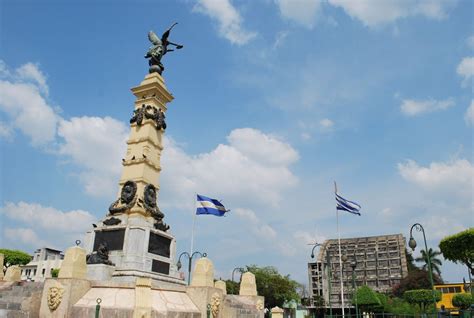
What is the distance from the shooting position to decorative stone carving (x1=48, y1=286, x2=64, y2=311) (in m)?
11.0

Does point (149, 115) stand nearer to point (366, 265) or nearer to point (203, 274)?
point (203, 274)

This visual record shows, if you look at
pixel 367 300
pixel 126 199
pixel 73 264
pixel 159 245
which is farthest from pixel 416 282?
pixel 73 264

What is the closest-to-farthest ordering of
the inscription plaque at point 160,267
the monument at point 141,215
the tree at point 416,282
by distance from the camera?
the monument at point 141,215 → the inscription plaque at point 160,267 → the tree at point 416,282

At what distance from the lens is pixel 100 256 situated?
1499 centimetres

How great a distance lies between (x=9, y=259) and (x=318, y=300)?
2030 inches

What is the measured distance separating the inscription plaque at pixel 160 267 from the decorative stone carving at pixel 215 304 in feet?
12.7

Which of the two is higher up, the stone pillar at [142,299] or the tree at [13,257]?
the tree at [13,257]

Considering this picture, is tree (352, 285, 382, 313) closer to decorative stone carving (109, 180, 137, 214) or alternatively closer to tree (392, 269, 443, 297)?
tree (392, 269, 443, 297)

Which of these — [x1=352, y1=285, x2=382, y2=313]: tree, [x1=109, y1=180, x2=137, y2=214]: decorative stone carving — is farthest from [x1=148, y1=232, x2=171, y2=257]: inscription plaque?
[x1=352, y1=285, x2=382, y2=313]: tree

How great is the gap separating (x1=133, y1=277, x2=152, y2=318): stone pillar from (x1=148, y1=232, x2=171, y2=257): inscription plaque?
4330 millimetres

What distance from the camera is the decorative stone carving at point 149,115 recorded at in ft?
62.9

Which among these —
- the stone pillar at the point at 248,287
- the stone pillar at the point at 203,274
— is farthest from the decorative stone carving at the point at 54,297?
the stone pillar at the point at 248,287

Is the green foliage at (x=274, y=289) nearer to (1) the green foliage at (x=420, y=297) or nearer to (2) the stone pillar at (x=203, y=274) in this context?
(1) the green foliage at (x=420, y=297)

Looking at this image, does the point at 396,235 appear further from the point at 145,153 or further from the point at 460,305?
the point at 145,153
